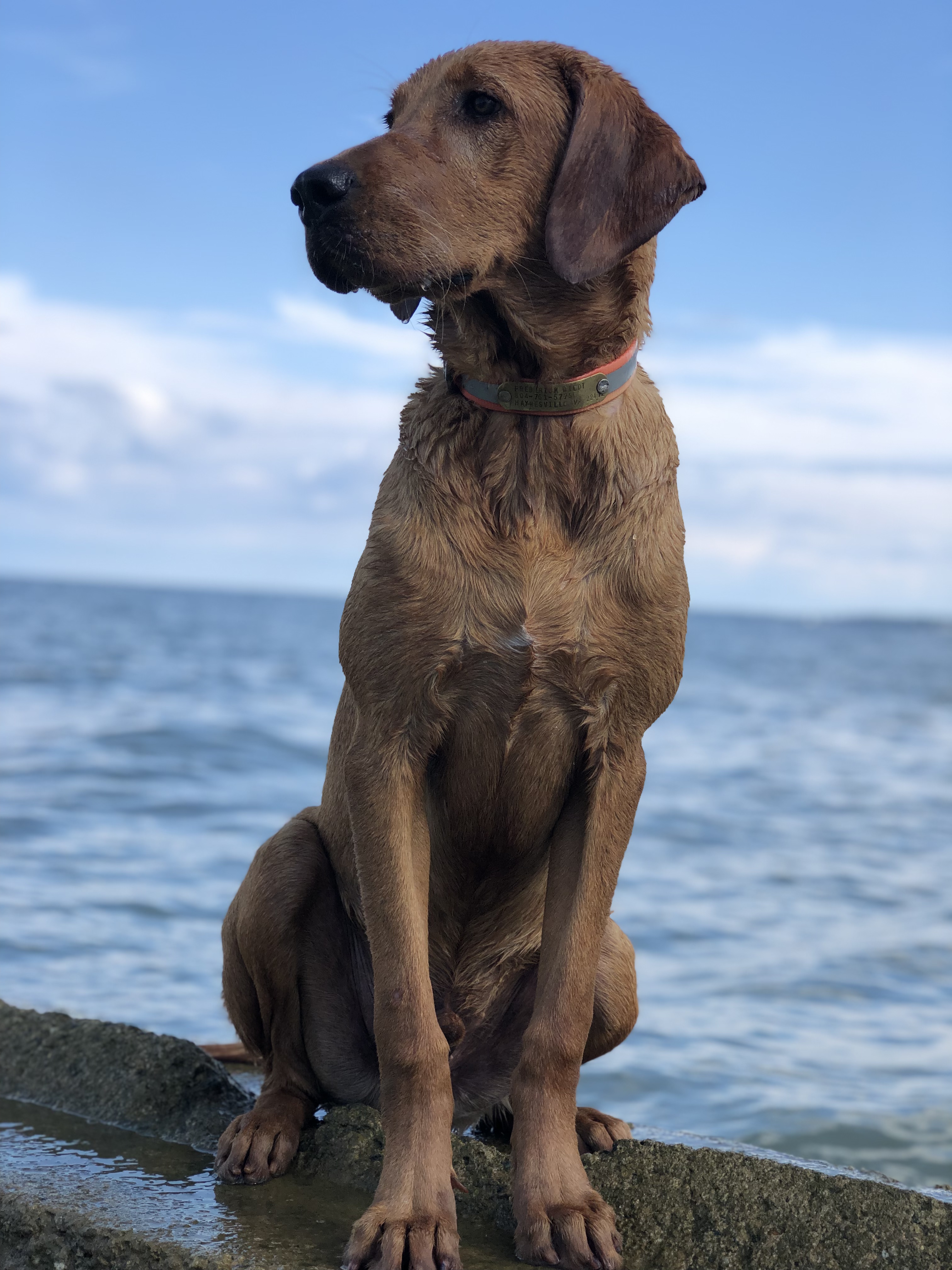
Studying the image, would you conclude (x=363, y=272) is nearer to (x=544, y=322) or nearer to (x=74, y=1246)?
(x=544, y=322)

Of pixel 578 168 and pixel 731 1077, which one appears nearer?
pixel 578 168

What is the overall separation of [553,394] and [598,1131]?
1881mm

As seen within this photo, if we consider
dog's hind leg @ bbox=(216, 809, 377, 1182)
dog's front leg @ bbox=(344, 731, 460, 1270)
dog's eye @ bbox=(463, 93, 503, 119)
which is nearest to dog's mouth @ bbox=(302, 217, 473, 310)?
dog's eye @ bbox=(463, 93, 503, 119)

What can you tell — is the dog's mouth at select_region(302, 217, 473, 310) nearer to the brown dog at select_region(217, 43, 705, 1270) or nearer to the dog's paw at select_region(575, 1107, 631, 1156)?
the brown dog at select_region(217, 43, 705, 1270)

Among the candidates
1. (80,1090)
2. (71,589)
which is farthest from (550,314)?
(71,589)

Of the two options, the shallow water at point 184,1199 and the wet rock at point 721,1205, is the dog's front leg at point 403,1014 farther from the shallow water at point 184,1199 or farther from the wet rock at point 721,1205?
the wet rock at point 721,1205

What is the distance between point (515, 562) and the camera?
2.79 m

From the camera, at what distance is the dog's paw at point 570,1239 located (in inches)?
105

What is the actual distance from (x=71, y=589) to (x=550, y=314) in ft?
348

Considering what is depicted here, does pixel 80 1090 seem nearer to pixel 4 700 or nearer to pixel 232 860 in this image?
pixel 232 860

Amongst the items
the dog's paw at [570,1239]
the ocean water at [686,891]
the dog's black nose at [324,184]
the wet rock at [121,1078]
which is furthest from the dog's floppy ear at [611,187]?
the ocean water at [686,891]

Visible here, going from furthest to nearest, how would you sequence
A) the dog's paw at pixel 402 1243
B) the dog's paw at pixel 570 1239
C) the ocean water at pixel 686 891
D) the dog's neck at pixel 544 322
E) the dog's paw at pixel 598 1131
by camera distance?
1. the ocean water at pixel 686 891
2. the dog's paw at pixel 598 1131
3. the dog's neck at pixel 544 322
4. the dog's paw at pixel 570 1239
5. the dog's paw at pixel 402 1243

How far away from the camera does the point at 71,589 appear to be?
10369cm

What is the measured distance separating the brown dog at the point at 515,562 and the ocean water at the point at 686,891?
82.3 inches
